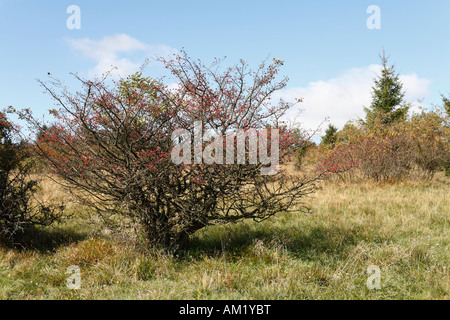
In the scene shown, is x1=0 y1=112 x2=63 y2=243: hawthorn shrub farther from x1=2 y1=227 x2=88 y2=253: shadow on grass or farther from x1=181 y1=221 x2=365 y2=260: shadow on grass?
x1=181 y1=221 x2=365 y2=260: shadow on grass

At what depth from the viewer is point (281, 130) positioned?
4.62 metres

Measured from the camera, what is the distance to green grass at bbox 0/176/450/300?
3691 millimetres

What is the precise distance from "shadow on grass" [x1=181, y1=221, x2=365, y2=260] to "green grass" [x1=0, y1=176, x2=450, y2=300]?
2cm

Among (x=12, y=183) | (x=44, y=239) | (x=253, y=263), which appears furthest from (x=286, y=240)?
(x=12, y=183)

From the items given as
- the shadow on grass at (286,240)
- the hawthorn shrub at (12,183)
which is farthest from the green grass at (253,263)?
the hawthorn shrub at (12,183)

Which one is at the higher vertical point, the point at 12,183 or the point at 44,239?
the point at 12,183

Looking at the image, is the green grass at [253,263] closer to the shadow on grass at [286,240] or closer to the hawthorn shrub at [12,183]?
the shadow on grass at [286,240]

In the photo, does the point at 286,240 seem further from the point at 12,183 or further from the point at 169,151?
the point at 12,183

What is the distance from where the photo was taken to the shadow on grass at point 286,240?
513cm

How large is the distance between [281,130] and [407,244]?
318cm

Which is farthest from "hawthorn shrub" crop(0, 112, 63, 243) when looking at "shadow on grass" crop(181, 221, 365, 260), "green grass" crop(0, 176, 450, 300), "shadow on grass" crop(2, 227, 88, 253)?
"shadow on grass" crop(181, 221, 365, 260)

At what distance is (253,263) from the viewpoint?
4535mm

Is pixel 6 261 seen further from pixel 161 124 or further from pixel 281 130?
pixel 281 130

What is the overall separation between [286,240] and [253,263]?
1.15 meters
